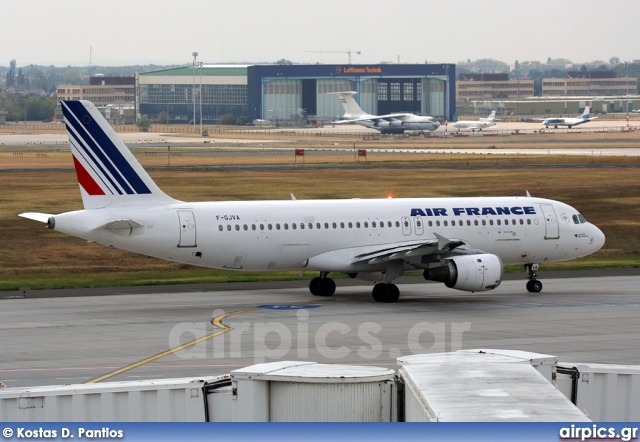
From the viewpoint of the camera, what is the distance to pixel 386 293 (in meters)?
46.8

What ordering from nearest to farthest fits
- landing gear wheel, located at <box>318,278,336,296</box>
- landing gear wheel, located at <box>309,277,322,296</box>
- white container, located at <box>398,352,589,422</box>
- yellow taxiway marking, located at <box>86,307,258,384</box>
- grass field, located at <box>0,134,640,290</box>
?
white container, located at <box>398,352,589,422</box> < yellow taxiway marking, located at <box>86,307,258,384</box> < landing gear wheel, located at <box>318,278,336,296</box> < landing gear wheel, located at <box>309,277,322,296</box> < grass field, located at <box>0,134,640,290</box>

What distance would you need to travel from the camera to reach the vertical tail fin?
43.7m

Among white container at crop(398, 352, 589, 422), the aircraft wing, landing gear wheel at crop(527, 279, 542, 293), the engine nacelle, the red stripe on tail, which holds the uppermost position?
the red stripe on tail

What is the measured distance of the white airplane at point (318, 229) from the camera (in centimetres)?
4378

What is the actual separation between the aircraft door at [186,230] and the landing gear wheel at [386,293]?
8.09 meters

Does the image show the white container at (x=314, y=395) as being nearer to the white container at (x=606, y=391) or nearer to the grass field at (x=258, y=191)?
the white container at (x=606, y=391)

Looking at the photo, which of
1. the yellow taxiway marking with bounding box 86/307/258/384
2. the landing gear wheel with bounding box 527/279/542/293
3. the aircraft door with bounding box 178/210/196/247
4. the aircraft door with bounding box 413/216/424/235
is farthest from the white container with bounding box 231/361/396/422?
the landing gear wheel with bounding box 527/279/542/293

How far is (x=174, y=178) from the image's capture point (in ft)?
348

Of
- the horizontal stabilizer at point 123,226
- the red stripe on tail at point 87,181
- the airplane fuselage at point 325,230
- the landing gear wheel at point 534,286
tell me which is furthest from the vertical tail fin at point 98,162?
the landing gear wheel at point 534,286

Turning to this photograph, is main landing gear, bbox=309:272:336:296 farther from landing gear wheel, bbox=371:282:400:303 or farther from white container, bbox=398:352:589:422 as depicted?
white container, bbox=398:352:589:422

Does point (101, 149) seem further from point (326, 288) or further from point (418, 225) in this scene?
point (418, 225)

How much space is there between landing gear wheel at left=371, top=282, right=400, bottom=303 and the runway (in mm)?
511

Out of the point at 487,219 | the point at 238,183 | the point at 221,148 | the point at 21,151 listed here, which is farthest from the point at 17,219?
the point at 221,148

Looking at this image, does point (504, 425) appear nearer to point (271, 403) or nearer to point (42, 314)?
point (271, 403)
